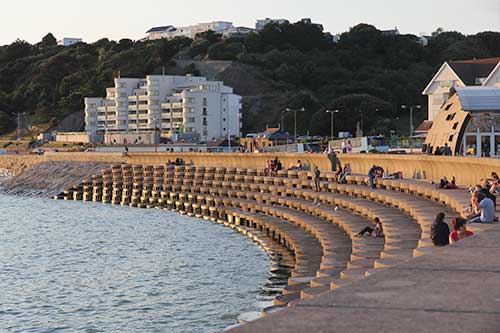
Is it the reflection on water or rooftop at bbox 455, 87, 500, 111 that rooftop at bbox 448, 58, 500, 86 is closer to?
rooftop at bbox 455, 87, 500, 111

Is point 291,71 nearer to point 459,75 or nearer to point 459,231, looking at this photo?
point 459,75

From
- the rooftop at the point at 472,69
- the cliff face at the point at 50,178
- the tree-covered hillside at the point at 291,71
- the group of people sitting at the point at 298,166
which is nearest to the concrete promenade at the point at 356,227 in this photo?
the group of people sitting at the point at 298,166

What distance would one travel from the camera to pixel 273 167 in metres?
55.1

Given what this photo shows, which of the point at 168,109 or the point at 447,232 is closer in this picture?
the point at 447,232

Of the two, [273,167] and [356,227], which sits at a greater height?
[273,167]

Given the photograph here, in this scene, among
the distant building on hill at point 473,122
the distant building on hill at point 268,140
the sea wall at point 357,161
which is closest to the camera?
the sea wall at point 357,161

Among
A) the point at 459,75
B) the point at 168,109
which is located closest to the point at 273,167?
the point at 459,75

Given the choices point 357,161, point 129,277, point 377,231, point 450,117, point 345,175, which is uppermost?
point 450,117

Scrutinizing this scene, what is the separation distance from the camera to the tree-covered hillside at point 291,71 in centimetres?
15500

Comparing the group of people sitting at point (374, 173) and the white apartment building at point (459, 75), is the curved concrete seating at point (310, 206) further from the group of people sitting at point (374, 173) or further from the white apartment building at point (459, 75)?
the white apartment building at point (459, 75)

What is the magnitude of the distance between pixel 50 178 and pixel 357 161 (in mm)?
43048

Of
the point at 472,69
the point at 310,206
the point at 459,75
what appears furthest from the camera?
the point at 472,69

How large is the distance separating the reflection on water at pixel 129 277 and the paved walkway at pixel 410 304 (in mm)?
10361

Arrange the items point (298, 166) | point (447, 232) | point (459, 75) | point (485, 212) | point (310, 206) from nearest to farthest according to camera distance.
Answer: point (447, 232)
point (485, 212)
point (310, 206)
point (298, 166)
point (459, 75)
